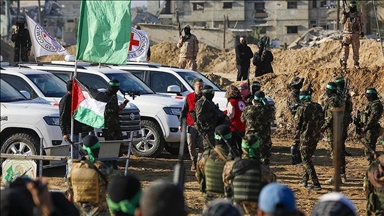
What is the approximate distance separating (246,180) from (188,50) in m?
16.8

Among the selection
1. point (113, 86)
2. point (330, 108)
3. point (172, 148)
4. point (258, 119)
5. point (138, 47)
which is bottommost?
point (172, 148)

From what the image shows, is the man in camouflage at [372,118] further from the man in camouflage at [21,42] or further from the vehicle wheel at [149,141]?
the man in camouflage at [21,42]

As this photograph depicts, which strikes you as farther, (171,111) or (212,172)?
(171,111)

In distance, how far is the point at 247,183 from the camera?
8836 mm

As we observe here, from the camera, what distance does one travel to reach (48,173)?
612 inches

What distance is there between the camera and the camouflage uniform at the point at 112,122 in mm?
14664

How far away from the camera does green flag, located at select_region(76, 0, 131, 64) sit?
12132 mm

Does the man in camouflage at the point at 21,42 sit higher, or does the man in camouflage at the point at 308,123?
the man in camouflage at the point at 21,42

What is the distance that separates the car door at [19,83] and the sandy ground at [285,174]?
1457 millimetres

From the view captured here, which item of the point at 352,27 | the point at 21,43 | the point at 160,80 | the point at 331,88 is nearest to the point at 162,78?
the point at 160,80

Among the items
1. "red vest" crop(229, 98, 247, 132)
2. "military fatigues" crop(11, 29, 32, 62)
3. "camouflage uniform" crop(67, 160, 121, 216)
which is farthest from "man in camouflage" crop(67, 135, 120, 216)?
"military fatigues" crop(11, 29, 32, 62)

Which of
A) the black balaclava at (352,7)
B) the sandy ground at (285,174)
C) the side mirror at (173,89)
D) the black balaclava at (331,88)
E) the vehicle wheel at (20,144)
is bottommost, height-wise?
the sandy ground at (285,174)

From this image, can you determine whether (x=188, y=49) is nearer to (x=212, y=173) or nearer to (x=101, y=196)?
(x=212, y=173)

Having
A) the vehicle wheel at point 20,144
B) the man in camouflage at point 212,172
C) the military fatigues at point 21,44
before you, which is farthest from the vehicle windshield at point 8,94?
the military fatigues at point 21,44
